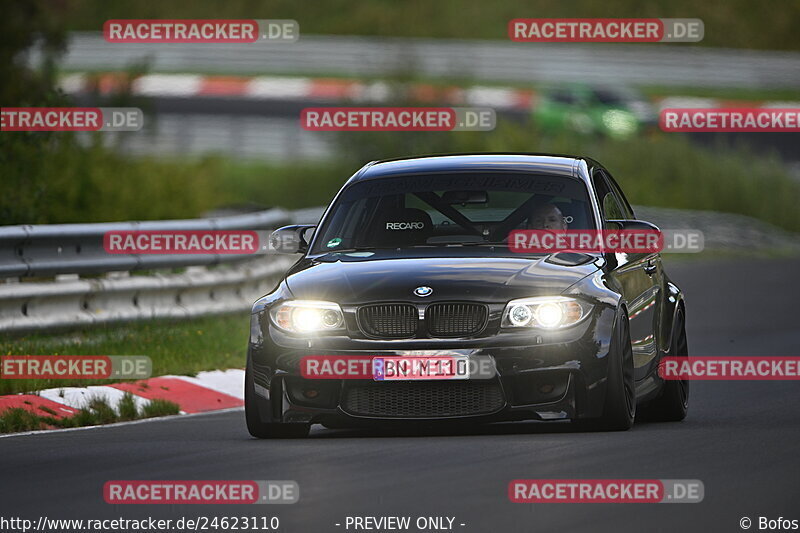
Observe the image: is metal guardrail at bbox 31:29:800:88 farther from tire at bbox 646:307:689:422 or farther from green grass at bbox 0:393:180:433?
tire at bbox 646:307:689:422

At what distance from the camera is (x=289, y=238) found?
39.6ft

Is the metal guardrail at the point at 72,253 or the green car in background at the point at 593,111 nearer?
the metal guardrail at the point at 72,253

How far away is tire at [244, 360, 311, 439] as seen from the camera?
35.6ft

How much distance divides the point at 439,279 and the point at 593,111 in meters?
32.8

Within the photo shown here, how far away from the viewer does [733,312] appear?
2214 cm

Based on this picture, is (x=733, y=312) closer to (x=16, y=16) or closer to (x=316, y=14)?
(x=16, y=16)

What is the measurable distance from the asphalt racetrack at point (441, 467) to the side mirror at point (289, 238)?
1104 mm

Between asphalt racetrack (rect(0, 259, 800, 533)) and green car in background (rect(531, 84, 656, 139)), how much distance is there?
28.5 metres

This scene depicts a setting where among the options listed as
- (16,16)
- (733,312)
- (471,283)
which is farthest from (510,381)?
(16,16)

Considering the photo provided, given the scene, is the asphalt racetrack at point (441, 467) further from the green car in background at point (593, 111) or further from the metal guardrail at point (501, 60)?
the metal guardrail at point (501, 60)

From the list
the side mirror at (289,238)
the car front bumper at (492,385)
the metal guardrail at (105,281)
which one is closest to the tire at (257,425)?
the car front bumper at (492,385)

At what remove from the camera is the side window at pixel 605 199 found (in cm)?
1210

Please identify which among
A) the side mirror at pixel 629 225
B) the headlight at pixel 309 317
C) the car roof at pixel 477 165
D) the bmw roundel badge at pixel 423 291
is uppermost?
the car roof at pixel 477 165

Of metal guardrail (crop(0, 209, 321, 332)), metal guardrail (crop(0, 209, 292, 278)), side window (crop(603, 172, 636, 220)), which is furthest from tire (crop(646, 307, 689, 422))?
metal guardrail (crop(0, 209, 292, 278))
